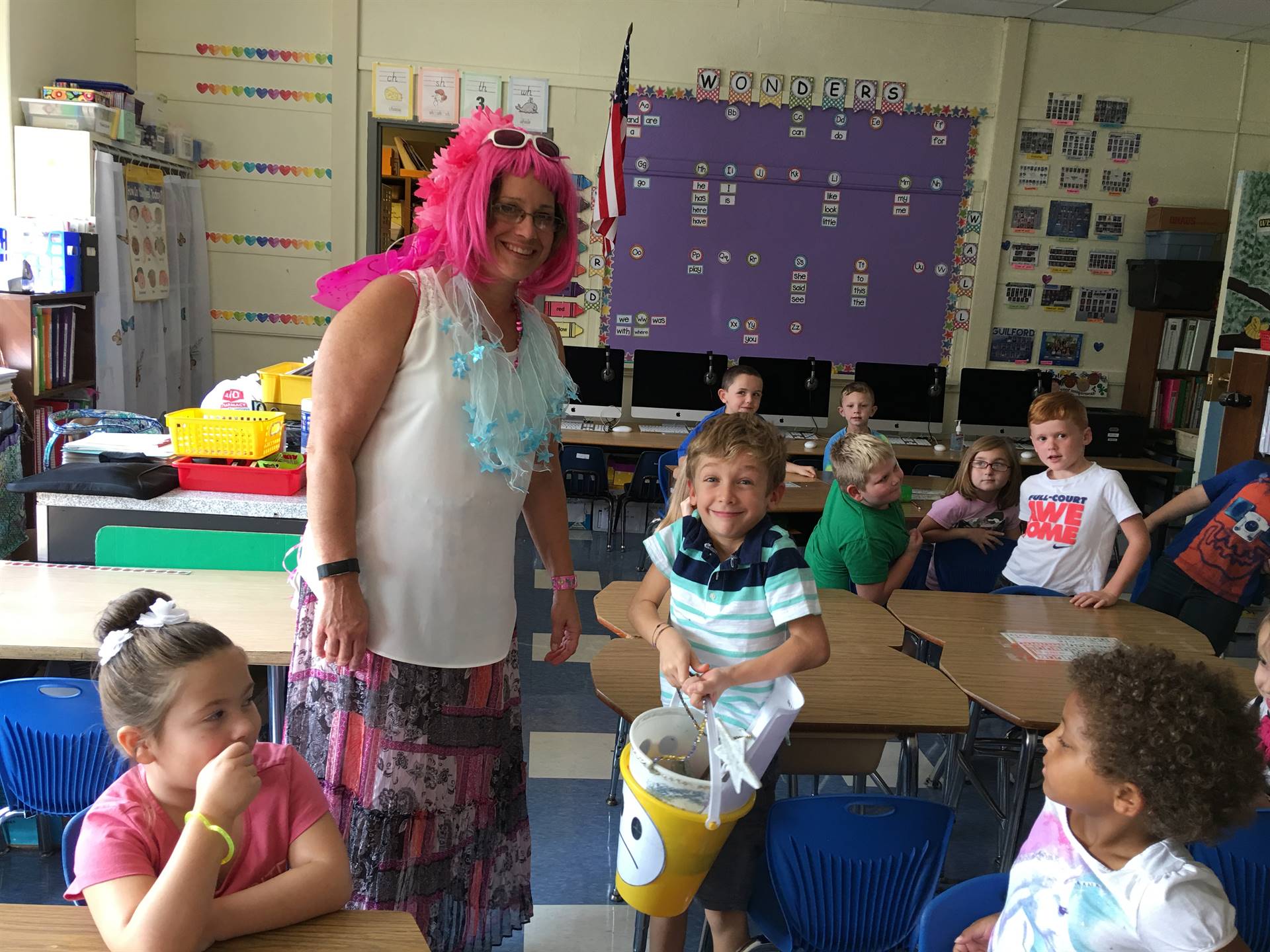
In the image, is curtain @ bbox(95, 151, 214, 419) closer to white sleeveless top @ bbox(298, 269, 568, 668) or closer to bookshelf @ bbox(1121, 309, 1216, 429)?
white sleeveless top @ bbox(298, 269, 568, 668)

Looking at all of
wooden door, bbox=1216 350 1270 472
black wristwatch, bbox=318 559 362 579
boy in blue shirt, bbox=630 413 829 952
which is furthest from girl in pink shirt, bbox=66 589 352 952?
wooden door, bbox=1216 350 1270 472

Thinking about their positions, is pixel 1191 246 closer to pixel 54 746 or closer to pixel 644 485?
pixel 644 485

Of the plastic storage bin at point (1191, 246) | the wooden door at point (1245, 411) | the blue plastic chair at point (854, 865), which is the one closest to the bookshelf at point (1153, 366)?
the plastic storage bin at point (1191, 246)

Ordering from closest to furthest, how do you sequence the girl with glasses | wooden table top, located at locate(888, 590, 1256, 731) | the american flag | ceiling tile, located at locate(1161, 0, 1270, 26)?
wooden table top, located at locate(888, 590, 1256, 731) → the girl with glasses → the american flag → ceiling tile, located at locate(1161, 0, 1270, 26)

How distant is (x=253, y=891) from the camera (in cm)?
113

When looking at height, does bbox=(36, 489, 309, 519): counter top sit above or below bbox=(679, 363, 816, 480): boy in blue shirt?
below

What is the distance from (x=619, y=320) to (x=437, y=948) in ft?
16.0

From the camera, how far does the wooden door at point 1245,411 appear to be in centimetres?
460

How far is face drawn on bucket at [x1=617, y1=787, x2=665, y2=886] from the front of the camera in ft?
5.02

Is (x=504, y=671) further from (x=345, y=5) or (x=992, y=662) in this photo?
(x=345, y=5)

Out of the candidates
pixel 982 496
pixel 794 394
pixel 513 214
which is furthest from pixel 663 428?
pixel 513 214

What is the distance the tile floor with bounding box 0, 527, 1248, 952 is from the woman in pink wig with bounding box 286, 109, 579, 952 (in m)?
0.55

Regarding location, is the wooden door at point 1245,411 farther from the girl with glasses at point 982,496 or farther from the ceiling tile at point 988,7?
the ceiling tile at point 988,7

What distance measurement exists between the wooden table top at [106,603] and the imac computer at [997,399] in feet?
15.4
